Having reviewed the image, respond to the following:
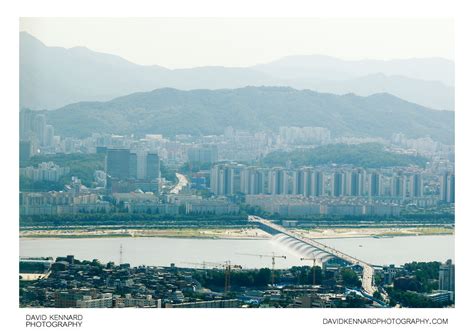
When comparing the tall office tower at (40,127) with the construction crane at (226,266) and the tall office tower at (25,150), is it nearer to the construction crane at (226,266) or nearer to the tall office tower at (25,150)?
the tall office tower at (25,150)

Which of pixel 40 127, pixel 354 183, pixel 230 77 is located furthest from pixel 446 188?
pixel 40 127

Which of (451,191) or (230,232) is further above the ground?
(451,191)

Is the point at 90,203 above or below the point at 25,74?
below

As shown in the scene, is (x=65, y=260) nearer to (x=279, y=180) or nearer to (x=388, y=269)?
(x=388, y=269)

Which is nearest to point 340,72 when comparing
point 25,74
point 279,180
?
point 279,180

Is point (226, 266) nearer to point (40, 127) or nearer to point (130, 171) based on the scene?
point (130, 171)

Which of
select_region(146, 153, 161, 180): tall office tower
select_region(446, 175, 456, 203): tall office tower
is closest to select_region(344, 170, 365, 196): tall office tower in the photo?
select_region(446, 175, 456, 203): tall office tower
